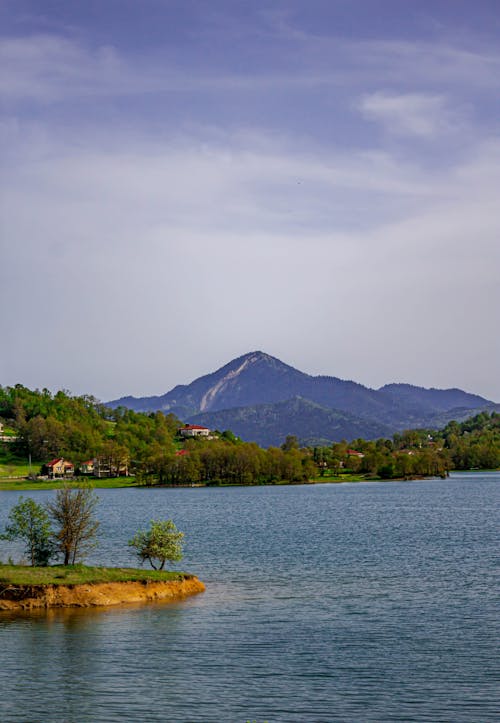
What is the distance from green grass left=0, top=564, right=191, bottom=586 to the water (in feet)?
12.2

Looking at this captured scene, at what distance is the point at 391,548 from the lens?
9881 cm

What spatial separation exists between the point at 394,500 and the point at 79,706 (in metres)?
164

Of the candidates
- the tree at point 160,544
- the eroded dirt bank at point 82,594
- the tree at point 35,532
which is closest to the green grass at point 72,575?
the eroded dirt bank at point 82,594

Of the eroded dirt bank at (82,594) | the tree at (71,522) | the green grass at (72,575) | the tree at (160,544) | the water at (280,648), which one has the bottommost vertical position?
the water at (280,648)

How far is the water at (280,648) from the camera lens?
39.6 metres

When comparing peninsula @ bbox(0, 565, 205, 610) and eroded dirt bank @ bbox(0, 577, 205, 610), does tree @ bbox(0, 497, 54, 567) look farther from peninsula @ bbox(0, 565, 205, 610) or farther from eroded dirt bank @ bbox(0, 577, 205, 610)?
eroded dirt bank @ bbox(0, 577, 205, 610)

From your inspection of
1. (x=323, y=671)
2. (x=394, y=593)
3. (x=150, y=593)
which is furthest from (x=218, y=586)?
(x=323, y=671)

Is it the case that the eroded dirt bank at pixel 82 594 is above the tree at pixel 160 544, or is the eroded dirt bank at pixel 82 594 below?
below

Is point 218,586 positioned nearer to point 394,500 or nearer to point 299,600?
point 299,600

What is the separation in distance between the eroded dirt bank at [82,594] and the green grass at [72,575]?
45cm

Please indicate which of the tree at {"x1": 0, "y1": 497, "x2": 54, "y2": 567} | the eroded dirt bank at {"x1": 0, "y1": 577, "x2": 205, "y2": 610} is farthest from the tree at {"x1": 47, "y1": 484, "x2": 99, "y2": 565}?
the eroded dirt bank at {"x1": 0, "y1": 577, "x2": 205, "y2": 610}

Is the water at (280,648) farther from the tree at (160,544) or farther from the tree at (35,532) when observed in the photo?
the tree at (35,532)

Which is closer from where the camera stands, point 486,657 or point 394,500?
point 486,657

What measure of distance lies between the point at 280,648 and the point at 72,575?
21483mm
